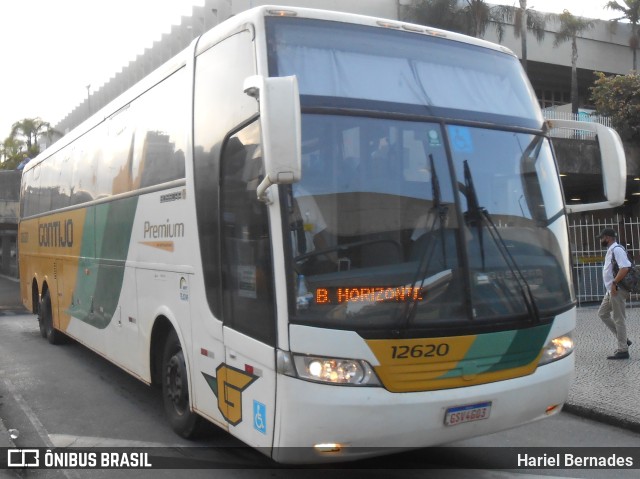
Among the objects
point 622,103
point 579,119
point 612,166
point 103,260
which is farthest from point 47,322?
point 622,103

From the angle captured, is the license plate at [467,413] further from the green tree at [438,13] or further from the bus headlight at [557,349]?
the green tree at [438,13]

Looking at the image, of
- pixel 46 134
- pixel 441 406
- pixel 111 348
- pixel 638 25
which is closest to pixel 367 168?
pixel 441 406

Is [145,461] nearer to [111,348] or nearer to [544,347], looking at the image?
[111,348]

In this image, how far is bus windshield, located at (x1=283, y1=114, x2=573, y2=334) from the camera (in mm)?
4418

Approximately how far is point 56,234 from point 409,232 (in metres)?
8.49

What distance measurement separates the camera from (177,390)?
6.41 meters

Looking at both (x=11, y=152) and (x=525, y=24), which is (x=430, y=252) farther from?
(x=11, y=152)

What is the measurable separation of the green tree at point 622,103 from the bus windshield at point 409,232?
25361 mm

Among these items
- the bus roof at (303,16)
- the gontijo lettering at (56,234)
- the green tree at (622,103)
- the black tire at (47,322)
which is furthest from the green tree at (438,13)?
the bus roof at (303,16)

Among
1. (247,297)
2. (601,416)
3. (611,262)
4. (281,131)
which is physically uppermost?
(281,131)

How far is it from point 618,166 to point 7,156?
190ft

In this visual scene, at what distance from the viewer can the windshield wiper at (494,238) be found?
15.6 feet

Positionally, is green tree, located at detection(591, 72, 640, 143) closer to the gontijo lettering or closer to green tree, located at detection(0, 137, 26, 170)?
the gontijo lettering

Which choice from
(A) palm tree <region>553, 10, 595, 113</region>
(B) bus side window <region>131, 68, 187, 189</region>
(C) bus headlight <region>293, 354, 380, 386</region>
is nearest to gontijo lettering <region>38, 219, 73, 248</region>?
(B) bus side window <region>131, 68, 187, 189</region>
